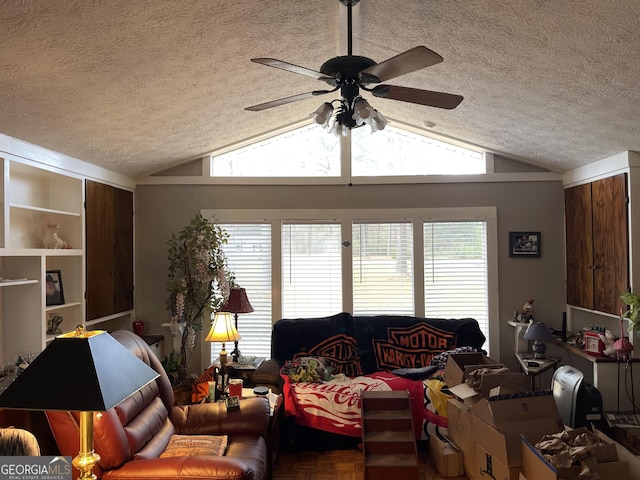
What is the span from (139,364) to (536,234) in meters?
4.65

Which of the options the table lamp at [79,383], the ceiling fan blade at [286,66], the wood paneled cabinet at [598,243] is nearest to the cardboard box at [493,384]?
the wood paneled cabinet at [598,243]

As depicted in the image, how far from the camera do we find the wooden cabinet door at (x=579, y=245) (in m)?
4.62

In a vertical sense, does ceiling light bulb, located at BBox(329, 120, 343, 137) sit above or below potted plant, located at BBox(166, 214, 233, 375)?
above

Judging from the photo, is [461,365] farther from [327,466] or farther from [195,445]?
[195,445]

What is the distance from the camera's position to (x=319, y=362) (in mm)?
4348

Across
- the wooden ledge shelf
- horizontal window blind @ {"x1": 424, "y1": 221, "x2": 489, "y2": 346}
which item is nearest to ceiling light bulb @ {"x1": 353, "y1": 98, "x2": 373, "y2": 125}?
horizontal window blind @ {"x1": 424, "y1": 221, "x2": 489, "y2": 346}

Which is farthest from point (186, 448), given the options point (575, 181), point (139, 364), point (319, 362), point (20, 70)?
point (575, 181)

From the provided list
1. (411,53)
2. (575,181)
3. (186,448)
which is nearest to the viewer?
(411,53)

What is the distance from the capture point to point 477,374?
3.58 m

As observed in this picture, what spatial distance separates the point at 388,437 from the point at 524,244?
108 inches

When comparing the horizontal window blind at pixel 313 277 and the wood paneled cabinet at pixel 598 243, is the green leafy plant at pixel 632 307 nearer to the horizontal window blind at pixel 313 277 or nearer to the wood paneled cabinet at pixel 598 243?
the wood paneled cabinet at pixel 598 243

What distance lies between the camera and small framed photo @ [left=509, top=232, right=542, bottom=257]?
5.11 metres

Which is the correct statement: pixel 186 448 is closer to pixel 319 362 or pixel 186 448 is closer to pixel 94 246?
pixel 319 362

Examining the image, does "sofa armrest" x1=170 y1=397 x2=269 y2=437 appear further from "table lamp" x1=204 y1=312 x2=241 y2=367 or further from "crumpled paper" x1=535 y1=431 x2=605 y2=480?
"crumpled paper" x1=535 y1=431 x2=605 y2=480
